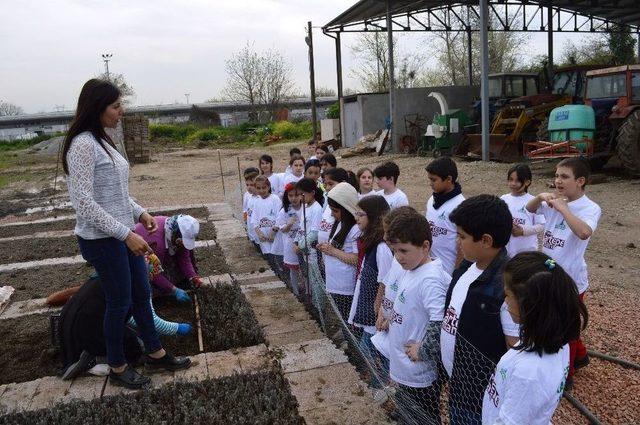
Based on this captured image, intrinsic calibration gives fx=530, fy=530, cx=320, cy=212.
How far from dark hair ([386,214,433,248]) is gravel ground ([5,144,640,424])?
4.46 ft

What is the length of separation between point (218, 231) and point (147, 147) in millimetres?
19466

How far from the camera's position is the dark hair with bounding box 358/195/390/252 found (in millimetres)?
3174

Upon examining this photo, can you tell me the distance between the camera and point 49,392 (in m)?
3.41

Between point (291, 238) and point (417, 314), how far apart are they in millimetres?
2875

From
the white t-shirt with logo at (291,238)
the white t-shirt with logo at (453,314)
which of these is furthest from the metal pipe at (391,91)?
the white t-shirt with logo at (453,314)

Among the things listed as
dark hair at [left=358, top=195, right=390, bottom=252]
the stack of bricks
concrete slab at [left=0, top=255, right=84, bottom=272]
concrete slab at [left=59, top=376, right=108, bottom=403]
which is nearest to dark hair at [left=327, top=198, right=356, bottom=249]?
dark hair at [left=358, top=195, right=390, bottom=252]

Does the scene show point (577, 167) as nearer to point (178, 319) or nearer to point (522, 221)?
point (522, 221)

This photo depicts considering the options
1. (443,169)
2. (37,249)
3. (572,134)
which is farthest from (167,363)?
(572,134)

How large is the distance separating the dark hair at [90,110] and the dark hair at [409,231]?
173 centimetres

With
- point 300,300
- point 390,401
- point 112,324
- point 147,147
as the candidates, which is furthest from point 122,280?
point 147,147

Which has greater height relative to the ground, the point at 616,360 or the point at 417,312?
the point at 417,312

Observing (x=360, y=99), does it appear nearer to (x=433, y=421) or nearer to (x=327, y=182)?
(x=327, y=182)

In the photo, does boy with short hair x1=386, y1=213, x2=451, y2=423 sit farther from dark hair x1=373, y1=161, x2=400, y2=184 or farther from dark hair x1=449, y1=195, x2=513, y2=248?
dark hair x1=373, y1=161, x2=400, y2=184

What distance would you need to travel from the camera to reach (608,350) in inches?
147
